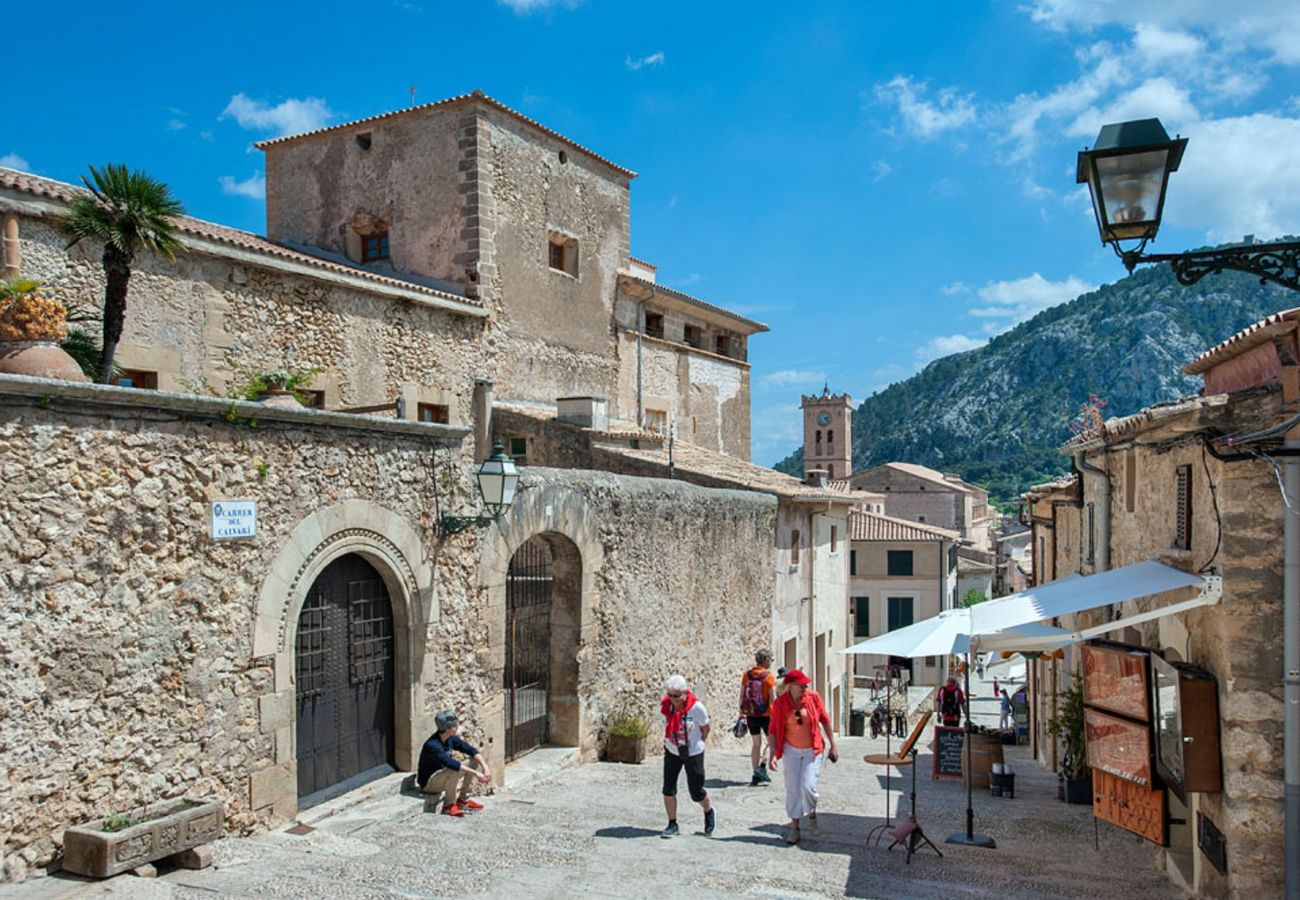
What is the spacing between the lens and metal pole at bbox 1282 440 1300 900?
6.12m

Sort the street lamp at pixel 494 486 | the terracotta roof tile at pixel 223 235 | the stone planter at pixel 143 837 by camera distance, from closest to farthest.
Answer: the stone planter at pixel 143 837 → the street lamp at pixel 494 486 → the terracotta roof tile at pixel 223 235

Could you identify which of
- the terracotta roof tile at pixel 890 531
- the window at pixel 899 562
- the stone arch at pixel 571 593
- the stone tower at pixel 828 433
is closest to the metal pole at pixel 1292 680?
the stone arch at pixel 571 593

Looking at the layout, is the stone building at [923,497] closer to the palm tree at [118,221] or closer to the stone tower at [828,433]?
the stone tower at [828,433]

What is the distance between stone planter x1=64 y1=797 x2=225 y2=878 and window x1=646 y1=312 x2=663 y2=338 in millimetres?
19681

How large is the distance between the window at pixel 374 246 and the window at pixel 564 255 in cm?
353

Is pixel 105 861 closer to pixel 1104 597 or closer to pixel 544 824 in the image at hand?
pixel 544 824

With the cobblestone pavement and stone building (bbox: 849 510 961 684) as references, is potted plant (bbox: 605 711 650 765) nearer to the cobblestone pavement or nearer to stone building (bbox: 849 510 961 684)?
the cobblestone pavement

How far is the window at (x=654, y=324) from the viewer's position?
83.2ft

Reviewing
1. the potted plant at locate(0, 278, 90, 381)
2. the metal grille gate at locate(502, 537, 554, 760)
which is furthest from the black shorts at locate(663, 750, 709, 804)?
the potted plant at locate(0, 278, 90, 381)

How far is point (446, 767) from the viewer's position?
862cm

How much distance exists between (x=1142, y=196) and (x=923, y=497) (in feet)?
207

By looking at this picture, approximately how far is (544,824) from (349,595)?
2.53 metres

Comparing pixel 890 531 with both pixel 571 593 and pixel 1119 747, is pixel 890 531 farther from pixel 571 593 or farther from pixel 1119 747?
pixel 1119 747

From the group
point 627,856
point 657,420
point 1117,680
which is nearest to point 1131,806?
point 1117,680
